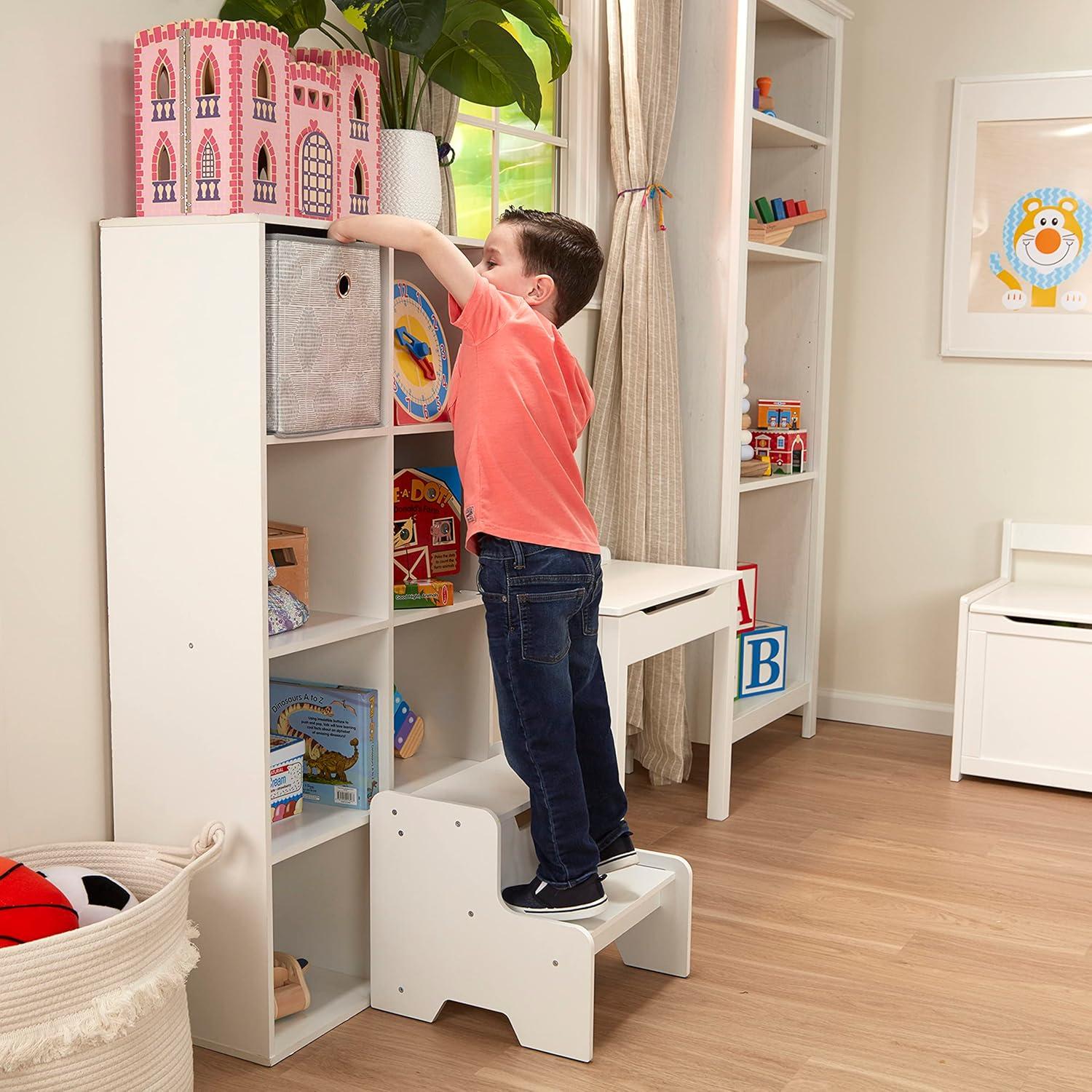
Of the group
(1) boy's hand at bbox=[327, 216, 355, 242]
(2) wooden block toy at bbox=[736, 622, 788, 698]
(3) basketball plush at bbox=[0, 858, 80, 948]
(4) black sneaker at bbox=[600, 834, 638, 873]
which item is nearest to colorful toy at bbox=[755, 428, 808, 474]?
→ (2) wooden block toy at bbox=[736, 622, 788, 698]

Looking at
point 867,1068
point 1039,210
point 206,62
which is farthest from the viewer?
point 1039,210

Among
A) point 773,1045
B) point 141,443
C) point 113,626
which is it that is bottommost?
point 773,1045

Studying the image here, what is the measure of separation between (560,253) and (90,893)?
1.14 meters

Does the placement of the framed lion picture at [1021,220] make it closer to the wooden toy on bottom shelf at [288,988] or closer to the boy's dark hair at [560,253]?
the boy's dark hair at [560,253]

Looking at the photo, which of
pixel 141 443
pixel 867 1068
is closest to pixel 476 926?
pixel 867 1068

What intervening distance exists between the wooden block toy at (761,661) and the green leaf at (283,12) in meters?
1.95

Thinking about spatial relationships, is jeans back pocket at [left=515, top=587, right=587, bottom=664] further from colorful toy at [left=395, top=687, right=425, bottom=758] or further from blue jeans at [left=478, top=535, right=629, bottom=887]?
colorful toy at [left=395, top=687, right=425, bottom=758]

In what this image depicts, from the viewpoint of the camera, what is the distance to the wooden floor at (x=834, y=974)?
193cm

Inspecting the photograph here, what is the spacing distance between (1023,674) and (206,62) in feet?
8.07

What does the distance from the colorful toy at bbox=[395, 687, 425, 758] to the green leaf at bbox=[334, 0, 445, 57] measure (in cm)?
110

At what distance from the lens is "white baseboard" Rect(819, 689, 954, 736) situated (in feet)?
12.7

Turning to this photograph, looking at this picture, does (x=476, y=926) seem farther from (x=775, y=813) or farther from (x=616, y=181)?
(x=616, y=181)

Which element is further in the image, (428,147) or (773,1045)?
(428,147)

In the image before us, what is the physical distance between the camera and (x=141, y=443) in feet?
6.23
